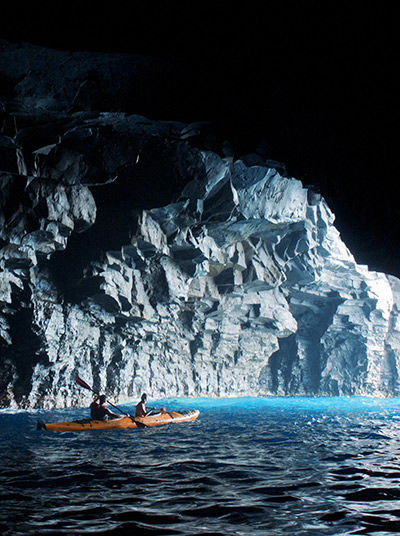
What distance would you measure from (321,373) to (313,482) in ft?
126

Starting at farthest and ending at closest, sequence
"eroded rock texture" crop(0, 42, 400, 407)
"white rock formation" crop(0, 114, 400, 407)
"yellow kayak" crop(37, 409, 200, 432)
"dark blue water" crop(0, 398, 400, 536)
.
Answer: "white rock formation" crop(0, 114, 400, 407) < "eroded rock texture" crop(0, 42, 400, 407) < "yellow kayak" crop(37, 409, 200, 432) < "dark blue water" crop(0, 398, 400, 536)

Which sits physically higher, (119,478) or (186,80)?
(186,80)

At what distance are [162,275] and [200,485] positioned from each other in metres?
19.4

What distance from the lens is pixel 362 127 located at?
7492 millimetres

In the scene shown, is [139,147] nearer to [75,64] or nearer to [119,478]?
[75,64]

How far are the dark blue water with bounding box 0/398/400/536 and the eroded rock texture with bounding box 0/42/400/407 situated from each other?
7594mm

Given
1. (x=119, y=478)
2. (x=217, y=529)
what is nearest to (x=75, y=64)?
(x=119, y=478)

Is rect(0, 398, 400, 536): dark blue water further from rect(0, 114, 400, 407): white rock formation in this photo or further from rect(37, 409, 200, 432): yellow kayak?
A: rect(0, 114, 400, 407): white rock formation

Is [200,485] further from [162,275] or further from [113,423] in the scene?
[162,275]

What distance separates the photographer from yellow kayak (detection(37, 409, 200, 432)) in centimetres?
1388

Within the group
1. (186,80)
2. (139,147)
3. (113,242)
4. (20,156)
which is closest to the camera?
(186,80)

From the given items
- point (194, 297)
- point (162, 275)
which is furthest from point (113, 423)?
point (194, 297)

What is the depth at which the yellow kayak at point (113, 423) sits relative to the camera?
1388 cm

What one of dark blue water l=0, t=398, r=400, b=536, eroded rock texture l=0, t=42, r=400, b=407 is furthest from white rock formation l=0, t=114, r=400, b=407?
dark blue water l=0, t=398, r=400, b=536
